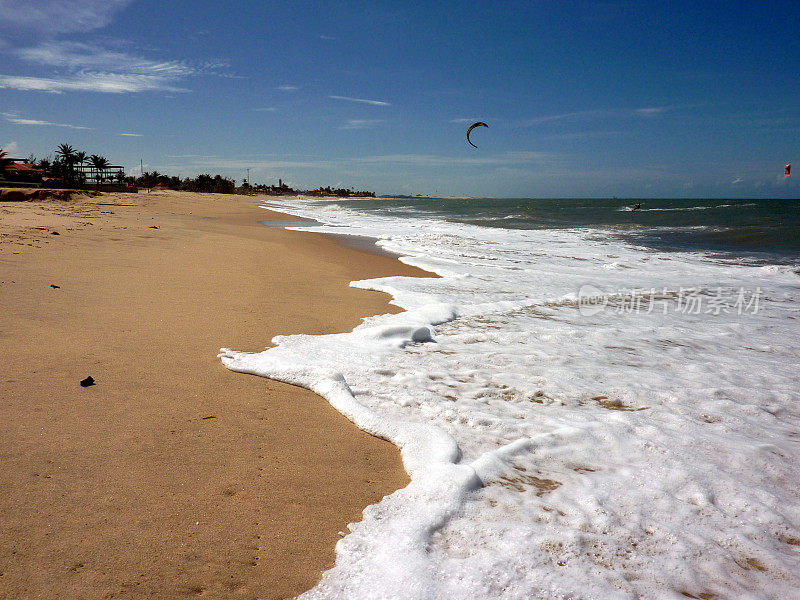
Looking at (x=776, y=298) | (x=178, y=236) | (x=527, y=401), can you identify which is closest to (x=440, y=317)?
(x=527, y=401)

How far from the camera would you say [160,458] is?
215cm

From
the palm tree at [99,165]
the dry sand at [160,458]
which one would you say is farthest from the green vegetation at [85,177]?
the dry sand at [160,458]

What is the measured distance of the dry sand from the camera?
158cm

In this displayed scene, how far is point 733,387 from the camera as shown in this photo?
139 inches

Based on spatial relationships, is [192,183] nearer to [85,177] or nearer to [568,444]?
[85,177]

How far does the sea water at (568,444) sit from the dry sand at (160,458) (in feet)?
0.63

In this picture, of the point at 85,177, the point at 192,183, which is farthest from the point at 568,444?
the point at 192,183

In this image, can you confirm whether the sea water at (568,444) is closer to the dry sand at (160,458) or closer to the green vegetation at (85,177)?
the dry sand at (160,458)

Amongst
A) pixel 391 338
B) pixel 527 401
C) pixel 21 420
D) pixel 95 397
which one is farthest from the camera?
pixel 391 338

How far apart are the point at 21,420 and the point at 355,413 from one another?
167 centimetres

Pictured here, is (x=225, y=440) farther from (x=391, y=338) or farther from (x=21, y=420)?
(x=391, y=338)

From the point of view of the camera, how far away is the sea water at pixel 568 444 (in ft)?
5.60

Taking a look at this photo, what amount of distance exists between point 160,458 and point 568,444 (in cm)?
208

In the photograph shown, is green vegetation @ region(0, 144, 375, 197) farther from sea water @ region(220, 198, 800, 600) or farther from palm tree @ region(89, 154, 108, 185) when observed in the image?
sea water @ region(220, 198, 800, 600)
